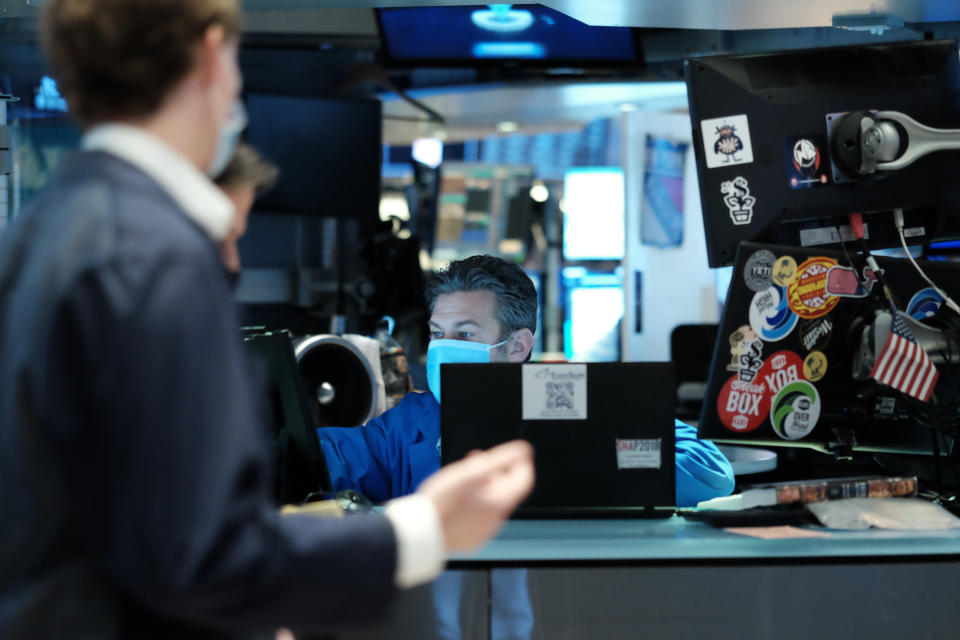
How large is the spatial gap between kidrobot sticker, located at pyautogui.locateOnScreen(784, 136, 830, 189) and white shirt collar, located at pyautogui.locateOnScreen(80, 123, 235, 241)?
4.78 ft

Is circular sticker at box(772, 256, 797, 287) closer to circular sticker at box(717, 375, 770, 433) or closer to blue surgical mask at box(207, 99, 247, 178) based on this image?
circular sticker at box(717, 375, 770, 433)

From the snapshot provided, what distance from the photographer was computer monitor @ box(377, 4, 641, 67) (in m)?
5.21

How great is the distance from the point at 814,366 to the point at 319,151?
392 cm

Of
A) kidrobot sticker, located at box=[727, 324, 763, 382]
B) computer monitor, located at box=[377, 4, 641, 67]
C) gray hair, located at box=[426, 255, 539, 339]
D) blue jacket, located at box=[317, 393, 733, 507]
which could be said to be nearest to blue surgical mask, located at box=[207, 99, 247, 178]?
kidrobot sticker, located at box=[727, 324, 763, 382]

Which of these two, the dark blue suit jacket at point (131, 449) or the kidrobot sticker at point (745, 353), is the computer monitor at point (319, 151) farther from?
the dark blue suit jacket at point (131, 449)

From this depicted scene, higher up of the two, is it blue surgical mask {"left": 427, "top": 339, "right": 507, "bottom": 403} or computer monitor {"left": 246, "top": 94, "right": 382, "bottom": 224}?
computer monitor {"left": 246, "top": 94, "right": 382, "bottom": 224}

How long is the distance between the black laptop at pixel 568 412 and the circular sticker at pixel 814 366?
298mm

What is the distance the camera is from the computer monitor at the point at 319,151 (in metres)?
5.42

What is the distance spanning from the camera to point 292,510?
142 centimetres

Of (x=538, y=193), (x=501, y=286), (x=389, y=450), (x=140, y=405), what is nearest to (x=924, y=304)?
(x=501, y=286)

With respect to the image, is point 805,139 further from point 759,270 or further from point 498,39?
point 498,39

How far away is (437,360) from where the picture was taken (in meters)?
2.44

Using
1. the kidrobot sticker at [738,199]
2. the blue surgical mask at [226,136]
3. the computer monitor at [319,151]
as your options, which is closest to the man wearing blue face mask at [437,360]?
the kidrobot sticker at [738,199]

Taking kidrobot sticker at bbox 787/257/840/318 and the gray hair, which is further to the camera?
the gray hair
